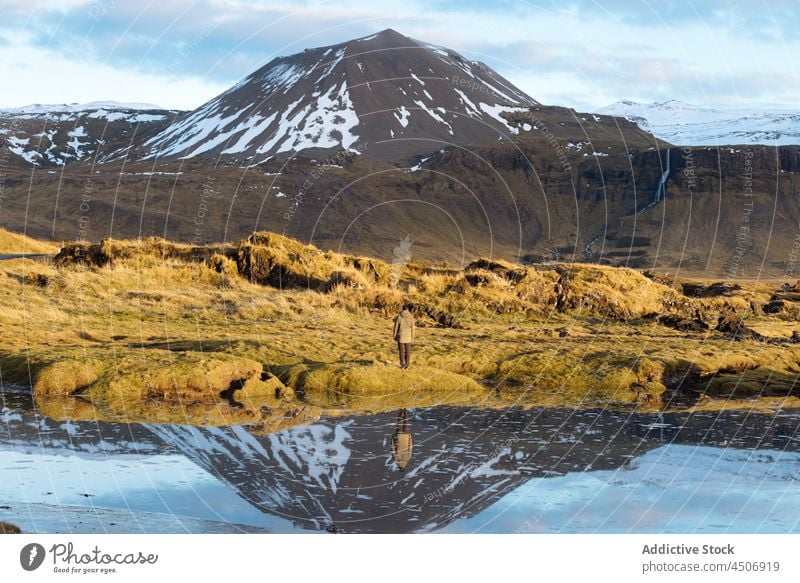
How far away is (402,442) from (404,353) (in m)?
7.44

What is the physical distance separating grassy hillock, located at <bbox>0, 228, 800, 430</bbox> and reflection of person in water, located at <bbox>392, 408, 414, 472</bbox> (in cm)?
179

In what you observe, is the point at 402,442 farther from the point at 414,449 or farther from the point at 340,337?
the point at 340,337

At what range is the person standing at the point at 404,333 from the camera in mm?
25609

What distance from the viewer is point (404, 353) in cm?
2614

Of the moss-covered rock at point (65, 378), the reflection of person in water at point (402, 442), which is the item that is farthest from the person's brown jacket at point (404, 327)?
the moss-covered rock at point (65, 378)

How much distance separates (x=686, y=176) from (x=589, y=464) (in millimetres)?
178205

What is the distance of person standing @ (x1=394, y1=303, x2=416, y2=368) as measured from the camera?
2561 cm

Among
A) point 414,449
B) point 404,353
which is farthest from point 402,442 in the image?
point 404,353

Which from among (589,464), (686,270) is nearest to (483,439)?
(589,464)

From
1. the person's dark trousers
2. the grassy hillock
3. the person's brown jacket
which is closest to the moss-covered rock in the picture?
the grassy hillock

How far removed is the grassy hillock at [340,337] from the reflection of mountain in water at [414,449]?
1664mm

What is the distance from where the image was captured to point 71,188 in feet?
600

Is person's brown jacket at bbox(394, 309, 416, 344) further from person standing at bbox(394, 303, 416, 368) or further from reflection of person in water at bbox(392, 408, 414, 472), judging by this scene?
reflection of person in water at bbox(392, 408, 414, 472)

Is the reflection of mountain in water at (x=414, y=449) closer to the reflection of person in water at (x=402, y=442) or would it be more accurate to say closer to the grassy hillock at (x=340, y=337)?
the reflection of person in water at (x=402, y=442)
